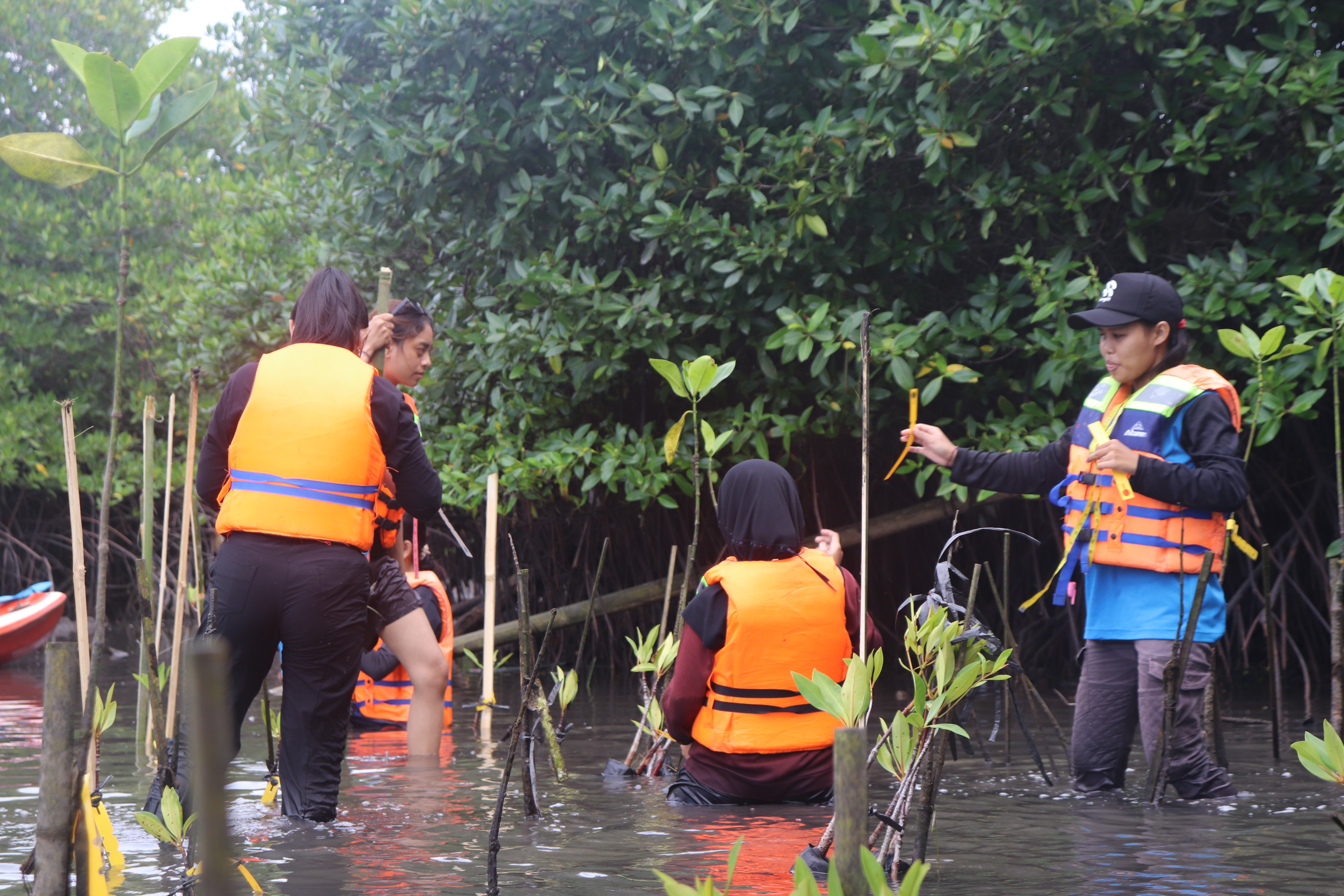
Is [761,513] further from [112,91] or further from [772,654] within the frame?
[112,91]

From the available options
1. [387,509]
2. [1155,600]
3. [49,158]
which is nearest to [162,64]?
[49,158]

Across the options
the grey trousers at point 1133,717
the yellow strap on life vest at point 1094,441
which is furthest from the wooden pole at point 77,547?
the grey trousers at point 1133,717

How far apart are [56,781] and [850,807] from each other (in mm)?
1168

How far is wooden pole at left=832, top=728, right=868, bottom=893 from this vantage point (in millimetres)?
1729

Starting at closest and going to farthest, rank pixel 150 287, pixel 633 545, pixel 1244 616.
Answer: pixel 1244 616, pixel 633 545, pixel 150 287

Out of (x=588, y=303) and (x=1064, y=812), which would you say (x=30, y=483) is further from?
(x=1064, y=812)

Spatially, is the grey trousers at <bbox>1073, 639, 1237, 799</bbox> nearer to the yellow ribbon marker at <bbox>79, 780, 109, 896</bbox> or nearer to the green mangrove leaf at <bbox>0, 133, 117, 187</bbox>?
the yellow ribbon marker at <bbox>79, 780, 109, 896</bbox>

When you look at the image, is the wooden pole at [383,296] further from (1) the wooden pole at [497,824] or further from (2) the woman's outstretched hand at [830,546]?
(1) the wooden pole at [497,824]

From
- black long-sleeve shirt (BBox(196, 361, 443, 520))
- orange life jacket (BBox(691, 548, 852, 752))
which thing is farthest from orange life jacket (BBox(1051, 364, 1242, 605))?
black long-sleeve shirt (BBox(196, 361, 443, 520))

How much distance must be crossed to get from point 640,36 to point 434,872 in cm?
474

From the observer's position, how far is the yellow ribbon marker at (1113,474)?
161 inches

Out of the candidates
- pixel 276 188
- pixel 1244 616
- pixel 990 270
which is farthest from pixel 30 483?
pixel 1244 616

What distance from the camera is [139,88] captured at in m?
3.36

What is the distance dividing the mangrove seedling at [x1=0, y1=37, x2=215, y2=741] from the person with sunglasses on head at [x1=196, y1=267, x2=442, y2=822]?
0.34m
